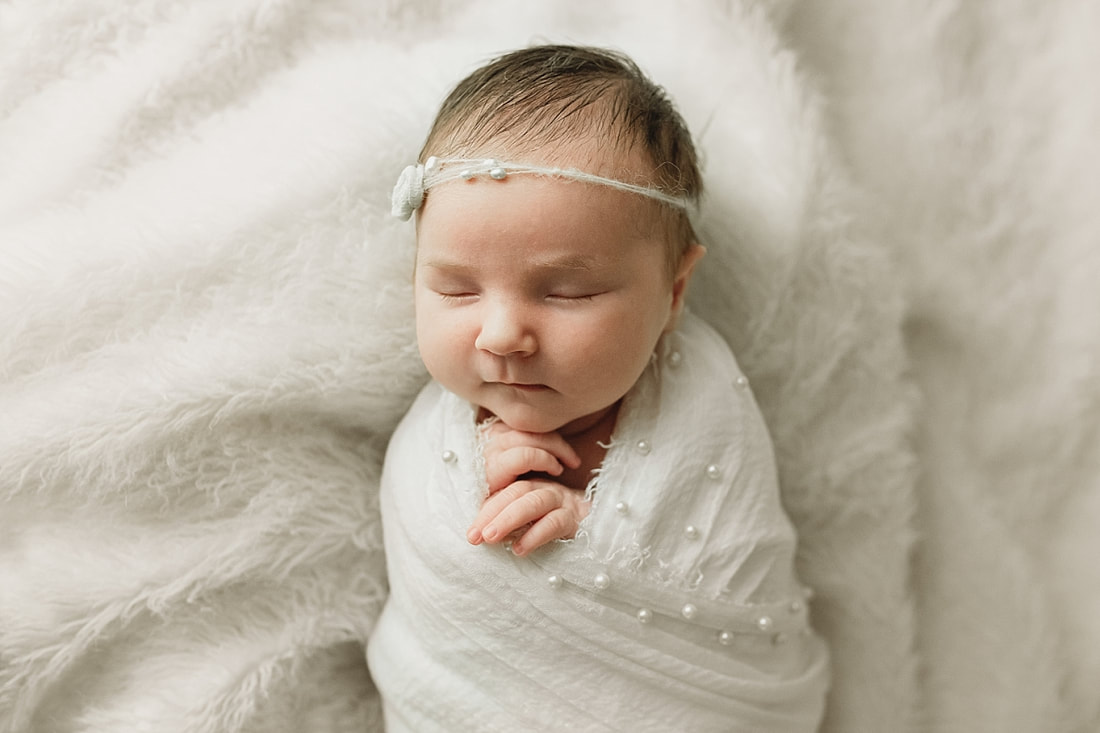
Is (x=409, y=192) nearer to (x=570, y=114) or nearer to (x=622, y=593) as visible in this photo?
(x=570, y=114)

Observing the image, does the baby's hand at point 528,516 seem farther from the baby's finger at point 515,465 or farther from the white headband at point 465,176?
the white headband at point 465,176

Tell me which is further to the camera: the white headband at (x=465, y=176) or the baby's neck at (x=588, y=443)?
the baby's neck at (x=588, y=443)

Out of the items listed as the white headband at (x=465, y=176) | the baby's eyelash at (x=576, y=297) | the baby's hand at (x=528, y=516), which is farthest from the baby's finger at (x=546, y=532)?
the white headband at (x=465, y=176)

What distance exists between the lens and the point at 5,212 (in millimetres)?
1075

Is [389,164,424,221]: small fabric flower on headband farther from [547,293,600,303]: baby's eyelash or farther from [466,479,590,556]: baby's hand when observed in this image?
[466,479,590,556]: baby's hand

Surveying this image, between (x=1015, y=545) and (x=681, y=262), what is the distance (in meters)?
0.68

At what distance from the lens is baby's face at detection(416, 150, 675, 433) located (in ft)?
2.85

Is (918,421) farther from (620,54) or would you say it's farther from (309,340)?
(309,340)

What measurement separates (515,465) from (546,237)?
24cm

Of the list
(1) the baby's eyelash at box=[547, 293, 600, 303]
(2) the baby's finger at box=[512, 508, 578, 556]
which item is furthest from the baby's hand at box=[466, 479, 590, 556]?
(1) the baby's eyelash at box=[547, 293, 600, 303]

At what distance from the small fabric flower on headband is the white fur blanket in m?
0.16

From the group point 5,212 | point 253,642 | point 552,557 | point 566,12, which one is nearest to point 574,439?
point 552,557

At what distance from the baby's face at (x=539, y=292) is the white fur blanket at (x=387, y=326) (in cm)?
21

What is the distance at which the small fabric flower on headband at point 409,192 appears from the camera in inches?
36.4
